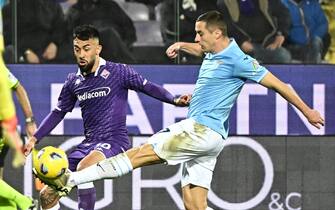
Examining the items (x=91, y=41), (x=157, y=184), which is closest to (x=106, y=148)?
(x=91, y=41)

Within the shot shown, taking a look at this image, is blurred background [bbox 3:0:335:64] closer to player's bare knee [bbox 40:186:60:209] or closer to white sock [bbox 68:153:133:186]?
player's bare knee [bbox 40:186:60:209]

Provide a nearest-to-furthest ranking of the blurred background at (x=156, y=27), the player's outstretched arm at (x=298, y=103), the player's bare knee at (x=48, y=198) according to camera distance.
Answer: the player's outstretched arm at (x=298, y=103), the player's bare knee at (x=48, y=198), the blurred background at (x=156, y=27)

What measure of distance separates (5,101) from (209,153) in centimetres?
258

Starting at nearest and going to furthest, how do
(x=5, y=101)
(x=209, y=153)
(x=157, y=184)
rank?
(x=5, y=101) → (x=209, y=153) → (x=157, y=184)

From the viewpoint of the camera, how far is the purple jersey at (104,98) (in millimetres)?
11219

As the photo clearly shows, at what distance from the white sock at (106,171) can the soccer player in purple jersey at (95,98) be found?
36.7 inches

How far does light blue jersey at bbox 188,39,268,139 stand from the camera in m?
10.2

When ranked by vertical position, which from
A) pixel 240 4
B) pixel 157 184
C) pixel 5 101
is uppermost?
pixel 240 4

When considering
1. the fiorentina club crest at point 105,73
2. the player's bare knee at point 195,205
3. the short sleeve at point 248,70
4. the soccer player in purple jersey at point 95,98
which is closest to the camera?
the short sleeve at point 248,70

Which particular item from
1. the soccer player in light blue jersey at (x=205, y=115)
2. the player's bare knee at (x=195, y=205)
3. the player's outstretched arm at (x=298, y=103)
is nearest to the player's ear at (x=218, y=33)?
Answer: the soccer player in light blue jersey at (x=205, y=115)

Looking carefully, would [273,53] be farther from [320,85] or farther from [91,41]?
[91,41]

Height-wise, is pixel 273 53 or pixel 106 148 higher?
pixel 273 53

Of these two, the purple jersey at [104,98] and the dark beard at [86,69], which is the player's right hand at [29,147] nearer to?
the purple jersey at [104,98]

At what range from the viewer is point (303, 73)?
42.4 feet
